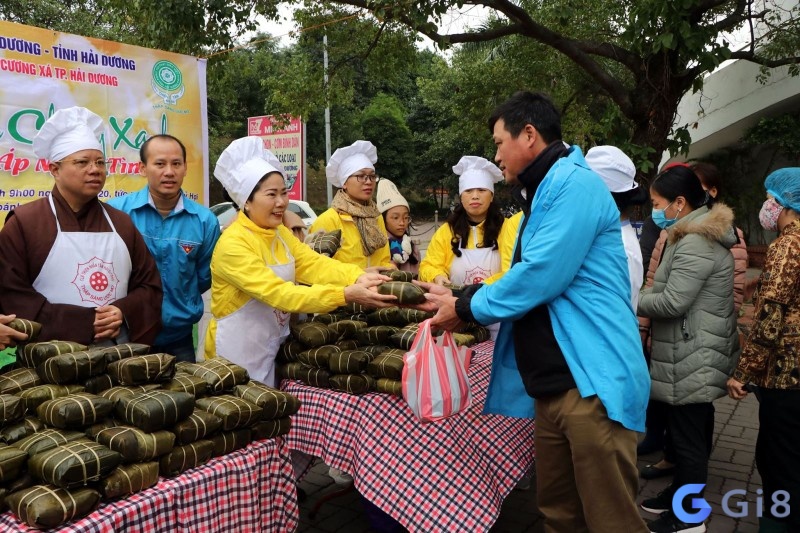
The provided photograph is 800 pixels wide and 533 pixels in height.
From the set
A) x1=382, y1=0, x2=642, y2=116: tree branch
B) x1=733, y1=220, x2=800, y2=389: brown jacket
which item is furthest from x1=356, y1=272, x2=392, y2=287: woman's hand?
x1=382, y1=0, x2=642, y2=116: tree branch

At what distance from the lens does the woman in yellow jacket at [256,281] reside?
109 inches

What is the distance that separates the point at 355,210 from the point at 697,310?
2097 mm

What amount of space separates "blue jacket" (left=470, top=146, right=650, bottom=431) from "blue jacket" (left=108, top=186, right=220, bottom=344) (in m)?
1.68

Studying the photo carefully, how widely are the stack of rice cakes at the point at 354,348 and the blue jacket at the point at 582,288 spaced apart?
0.65 m

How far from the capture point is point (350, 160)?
4102mm

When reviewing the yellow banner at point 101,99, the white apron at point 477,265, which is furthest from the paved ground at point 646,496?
the yellow banner at point 101,99

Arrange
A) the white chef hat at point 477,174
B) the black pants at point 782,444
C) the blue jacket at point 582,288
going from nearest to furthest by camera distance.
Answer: the blue jacket at point 582,288
the black pants at point 782,444
the white chef hat at point 477,174

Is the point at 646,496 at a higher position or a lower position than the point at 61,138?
lower

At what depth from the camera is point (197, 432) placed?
6.72ft

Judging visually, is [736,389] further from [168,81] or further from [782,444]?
[168,81]

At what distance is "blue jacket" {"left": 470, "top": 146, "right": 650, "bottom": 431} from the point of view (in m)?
2.18

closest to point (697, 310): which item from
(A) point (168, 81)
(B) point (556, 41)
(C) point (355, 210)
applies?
(C) point (355, 210)

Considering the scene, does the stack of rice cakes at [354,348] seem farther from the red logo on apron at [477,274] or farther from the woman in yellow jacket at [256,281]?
the red logo on apron at [477,274]

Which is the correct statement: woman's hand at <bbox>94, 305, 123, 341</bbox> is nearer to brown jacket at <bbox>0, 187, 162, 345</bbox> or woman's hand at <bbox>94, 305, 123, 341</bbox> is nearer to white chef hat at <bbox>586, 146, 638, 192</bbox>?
brown jacket at <bbox>0, 187, 162, 345</bbox>
